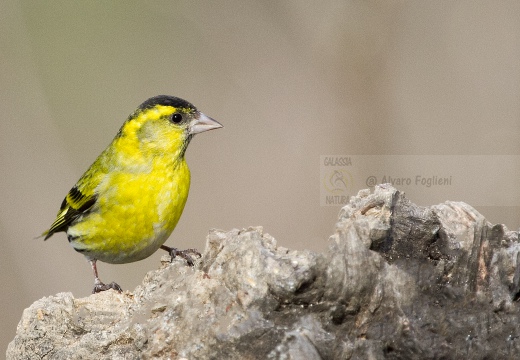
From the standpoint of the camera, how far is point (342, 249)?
2939mm

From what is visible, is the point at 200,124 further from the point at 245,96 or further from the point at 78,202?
the point at 245,96

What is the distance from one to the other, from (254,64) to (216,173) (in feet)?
4.13

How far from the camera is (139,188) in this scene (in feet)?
17.3

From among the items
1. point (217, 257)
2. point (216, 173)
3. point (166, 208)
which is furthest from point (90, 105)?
point (217, 257)

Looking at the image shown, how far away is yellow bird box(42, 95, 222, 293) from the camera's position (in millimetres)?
5219

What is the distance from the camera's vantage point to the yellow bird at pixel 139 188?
205 inches

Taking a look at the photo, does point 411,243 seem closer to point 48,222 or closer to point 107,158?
point 107,158

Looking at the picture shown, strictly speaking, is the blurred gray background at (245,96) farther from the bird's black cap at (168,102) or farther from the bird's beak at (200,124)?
the bird's black cap at (168,102)

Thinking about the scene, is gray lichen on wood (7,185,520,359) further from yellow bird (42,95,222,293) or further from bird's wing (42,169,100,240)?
bird's wing (42,169,100,240)

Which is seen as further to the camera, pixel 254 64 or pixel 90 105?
→ pixel 90 105

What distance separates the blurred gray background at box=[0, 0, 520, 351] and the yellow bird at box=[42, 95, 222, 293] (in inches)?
42.0

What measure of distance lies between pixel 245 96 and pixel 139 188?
113 inches

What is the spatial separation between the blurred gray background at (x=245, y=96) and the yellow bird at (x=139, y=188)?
1067 millimetres

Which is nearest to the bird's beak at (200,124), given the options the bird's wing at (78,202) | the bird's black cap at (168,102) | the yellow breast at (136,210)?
the bird's black cap at (168,102)
